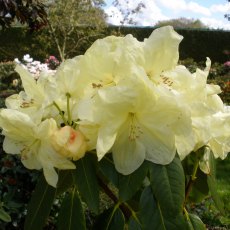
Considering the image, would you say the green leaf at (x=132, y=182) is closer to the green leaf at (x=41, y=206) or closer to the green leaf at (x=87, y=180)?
the green leaf at (x=87, y=180)

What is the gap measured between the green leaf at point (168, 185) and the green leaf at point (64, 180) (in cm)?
19

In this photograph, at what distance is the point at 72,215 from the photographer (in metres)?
1.08

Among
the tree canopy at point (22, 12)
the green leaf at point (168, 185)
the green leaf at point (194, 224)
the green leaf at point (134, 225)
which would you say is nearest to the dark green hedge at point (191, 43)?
the tree canopy at point (22, 12)

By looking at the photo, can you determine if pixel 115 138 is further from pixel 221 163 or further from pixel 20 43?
pixel 20 43

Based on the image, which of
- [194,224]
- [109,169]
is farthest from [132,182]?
[194,224]

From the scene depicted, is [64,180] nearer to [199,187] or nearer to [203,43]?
[199,187]

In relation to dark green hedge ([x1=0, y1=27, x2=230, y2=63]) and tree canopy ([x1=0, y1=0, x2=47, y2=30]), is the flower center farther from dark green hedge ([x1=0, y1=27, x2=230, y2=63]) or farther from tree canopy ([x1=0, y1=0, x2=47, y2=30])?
dark green hedge ([x1=0, y1=27, x2=230, y2=63])

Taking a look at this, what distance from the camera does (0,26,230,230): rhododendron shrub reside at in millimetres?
Result: 877

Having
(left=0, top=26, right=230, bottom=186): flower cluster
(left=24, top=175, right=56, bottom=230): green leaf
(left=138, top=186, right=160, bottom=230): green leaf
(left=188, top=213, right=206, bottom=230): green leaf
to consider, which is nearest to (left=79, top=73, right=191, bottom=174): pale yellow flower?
(left=0, top=26, right=230, bottom=186): flower cluster

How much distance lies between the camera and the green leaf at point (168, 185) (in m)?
0.93

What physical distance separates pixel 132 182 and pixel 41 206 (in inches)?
10.6

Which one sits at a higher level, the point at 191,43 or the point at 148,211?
the point at 148,211

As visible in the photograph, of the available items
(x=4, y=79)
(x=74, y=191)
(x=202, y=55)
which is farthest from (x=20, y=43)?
(x=74, y=191)

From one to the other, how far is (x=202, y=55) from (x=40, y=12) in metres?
15.8
